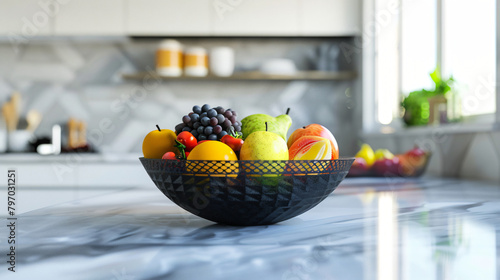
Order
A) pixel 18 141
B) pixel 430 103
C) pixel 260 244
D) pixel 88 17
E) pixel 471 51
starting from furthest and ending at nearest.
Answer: pixel 18 141 < pixel 88 17 < pixel 430 103 < pixel 471 51 < pixel 260 244

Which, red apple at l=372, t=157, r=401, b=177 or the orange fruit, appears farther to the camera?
red apple at l=372, t=157, r=401, b=177

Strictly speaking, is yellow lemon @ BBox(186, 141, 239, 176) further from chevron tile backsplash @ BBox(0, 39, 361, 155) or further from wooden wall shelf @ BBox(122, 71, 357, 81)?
chevron tile backsplash @ BBox(0, 39, 361, 155)

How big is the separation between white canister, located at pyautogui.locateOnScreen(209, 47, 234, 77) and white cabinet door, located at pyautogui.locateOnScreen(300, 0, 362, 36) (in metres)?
0.52

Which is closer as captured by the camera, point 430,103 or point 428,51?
point 430,103

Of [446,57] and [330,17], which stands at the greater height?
[330,17]

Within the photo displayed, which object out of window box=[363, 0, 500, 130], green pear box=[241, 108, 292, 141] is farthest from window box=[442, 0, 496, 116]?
green pear box=[241, 108, 292, 141]

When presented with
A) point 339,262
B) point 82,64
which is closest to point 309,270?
point 339,262

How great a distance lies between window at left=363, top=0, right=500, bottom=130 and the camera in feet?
5.81

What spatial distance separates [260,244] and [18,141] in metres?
2.97

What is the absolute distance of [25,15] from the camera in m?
2.89

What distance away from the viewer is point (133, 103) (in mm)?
3182

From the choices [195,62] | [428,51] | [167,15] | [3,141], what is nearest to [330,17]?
[428,51]

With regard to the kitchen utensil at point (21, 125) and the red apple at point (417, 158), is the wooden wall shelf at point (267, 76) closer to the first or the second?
the kitchen utensil at point (21, 125)

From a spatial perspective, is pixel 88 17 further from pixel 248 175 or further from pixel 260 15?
pixel 248 175
